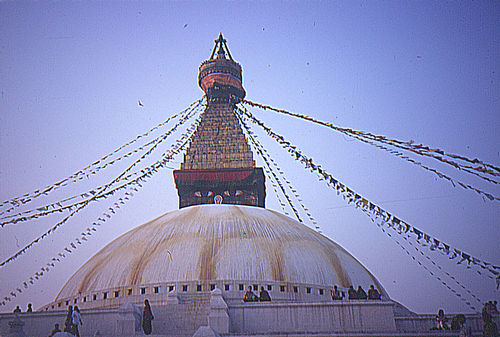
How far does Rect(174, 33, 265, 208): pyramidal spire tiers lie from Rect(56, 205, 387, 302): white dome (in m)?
6.95

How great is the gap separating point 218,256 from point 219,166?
37.0ft

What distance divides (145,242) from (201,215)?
9.30ft

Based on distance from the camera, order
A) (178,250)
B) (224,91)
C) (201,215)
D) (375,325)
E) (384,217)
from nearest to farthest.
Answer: (375,325) < (384,217) < (178,250) < (201,215) < (224,91)

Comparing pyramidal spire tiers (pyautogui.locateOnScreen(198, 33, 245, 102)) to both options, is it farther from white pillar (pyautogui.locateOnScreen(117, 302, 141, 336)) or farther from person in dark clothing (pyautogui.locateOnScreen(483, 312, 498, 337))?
person in dark clothing (pyautogui.locateOnScreen(483, 312, 498, 337))

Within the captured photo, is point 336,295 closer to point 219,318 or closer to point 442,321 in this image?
point 442,321

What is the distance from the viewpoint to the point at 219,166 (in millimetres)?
29297

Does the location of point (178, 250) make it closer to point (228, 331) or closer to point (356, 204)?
point (228, 331)

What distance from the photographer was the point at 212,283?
1753 cm

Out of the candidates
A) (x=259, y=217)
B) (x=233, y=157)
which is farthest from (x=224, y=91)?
(x=259, y=217)

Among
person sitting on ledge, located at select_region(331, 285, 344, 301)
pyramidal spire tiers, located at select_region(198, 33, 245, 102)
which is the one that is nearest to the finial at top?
pyramidal spire tiers, located at select_region(198, 33, 245, 102)

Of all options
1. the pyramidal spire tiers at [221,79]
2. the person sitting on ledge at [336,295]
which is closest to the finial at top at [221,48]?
the pyramidal spire tiers at [221,79]

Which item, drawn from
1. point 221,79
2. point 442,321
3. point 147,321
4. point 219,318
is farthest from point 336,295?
point 221,79

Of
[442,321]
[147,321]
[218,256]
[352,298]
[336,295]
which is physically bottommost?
[442,321]

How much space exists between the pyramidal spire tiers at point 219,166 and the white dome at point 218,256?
22.8 ft
